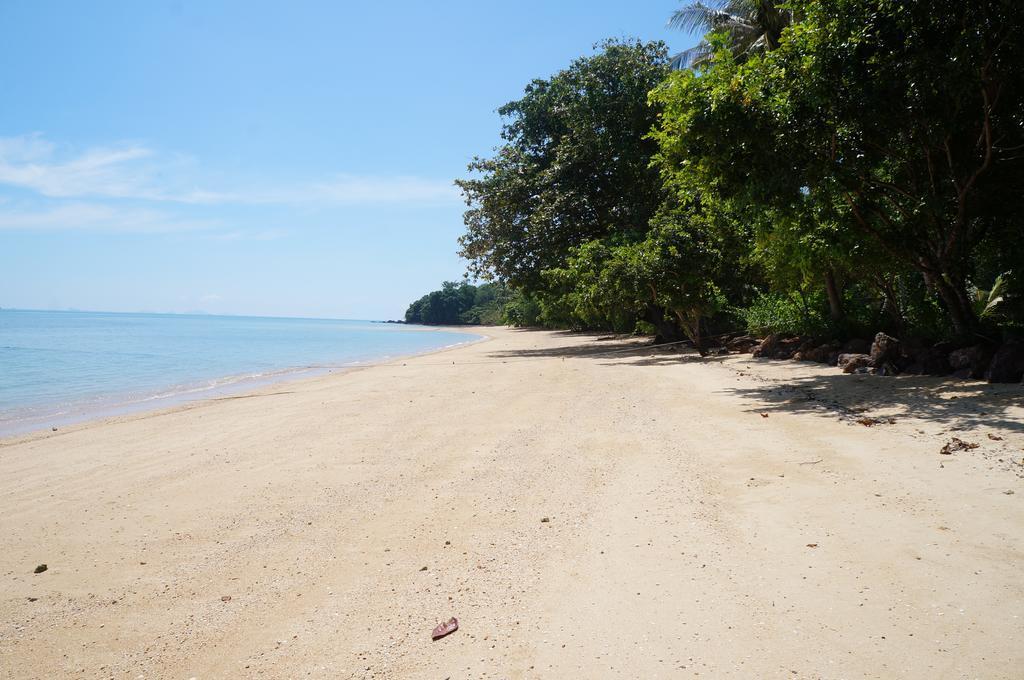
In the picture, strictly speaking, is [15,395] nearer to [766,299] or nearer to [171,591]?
[171,591]

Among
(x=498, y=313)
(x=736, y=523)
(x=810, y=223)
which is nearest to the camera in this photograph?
(x=736, y=523)

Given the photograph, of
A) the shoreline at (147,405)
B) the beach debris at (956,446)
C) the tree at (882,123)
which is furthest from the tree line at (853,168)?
the shoreline at (147,405)

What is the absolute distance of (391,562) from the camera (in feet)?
13.5

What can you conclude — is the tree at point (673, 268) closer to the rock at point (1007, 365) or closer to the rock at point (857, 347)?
the rock at point (857, 347)

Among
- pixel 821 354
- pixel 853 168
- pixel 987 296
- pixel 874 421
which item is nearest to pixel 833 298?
pixel 821 354

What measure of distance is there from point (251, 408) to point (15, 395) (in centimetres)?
968

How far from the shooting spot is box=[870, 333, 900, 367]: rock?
1138 cm

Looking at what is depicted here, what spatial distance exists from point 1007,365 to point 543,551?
29.5 feet

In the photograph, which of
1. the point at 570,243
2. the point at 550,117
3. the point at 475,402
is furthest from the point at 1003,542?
the point at 550,117

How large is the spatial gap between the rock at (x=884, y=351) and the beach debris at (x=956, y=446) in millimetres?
5649

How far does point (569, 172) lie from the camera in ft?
86.9

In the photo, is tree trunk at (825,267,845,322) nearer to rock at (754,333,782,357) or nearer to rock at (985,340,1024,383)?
rock at (754,333,782,357)

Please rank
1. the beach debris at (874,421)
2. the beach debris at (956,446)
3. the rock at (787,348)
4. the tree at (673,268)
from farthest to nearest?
the tree at (673,268) → the rock at (787,348) → the beach debris at (874,421) → the beach debris at (956,446)

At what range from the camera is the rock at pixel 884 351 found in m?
11.4
